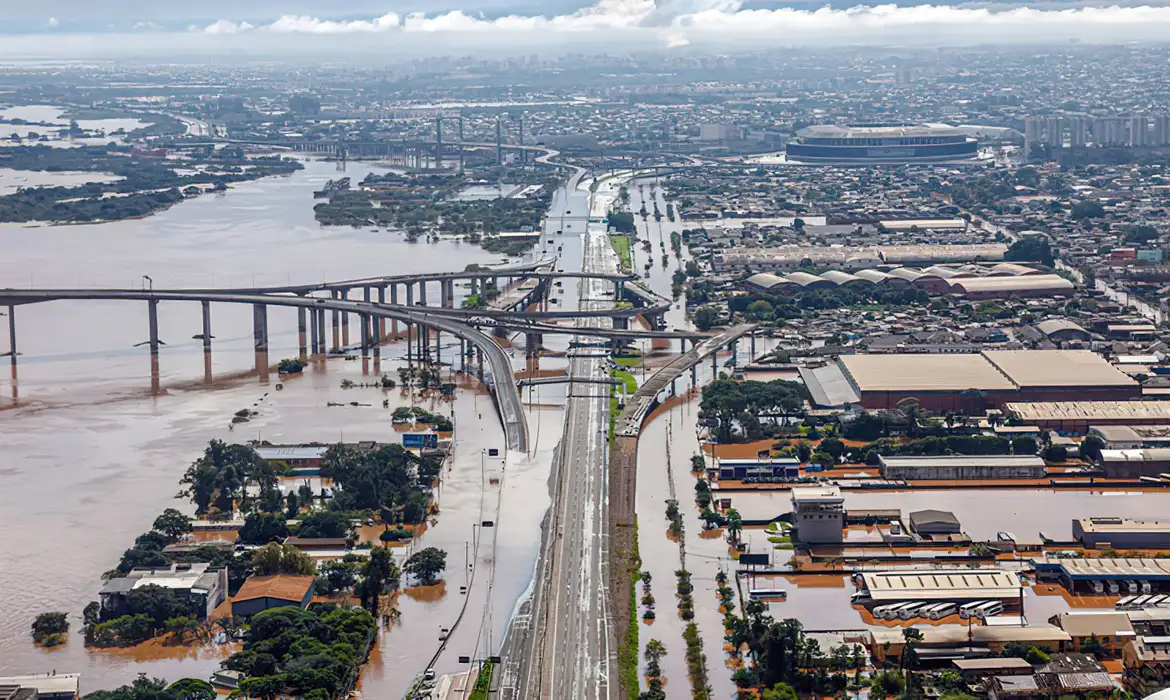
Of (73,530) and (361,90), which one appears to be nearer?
(73,530)

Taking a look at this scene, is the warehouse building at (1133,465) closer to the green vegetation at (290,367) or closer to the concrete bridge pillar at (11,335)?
the green vegetation at (290,367)

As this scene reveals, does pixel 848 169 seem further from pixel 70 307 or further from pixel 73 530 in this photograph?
pixel 73 530

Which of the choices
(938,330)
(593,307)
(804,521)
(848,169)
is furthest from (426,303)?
(848,169)

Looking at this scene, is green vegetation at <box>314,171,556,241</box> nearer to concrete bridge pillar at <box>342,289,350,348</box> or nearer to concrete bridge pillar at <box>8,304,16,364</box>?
concrete bridge pillar at <box>342,289,350,348</box>

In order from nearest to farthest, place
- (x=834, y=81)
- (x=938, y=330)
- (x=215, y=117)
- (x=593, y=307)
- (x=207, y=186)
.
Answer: (x=938, y=330)
(x=593, y=307)
(x=207, y=186)
(x=215, y=117)
(x=834, y=81)

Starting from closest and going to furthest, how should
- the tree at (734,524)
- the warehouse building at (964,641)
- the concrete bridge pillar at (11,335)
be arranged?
the warehouse building at (964,641)
the tree at (734,524)
the concrete bridge pillar at (11,335)

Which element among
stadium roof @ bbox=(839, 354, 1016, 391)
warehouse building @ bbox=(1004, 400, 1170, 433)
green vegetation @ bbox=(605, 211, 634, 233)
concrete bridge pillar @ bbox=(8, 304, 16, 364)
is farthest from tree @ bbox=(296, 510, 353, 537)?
green vegetation @ bbox=(605, 211, 634, 233)

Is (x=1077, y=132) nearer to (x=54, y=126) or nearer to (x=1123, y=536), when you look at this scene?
(x=1123, y=536)

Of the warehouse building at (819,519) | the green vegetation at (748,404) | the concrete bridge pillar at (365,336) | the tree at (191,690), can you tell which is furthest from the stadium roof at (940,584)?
the concrete bridge pillar at (365,336)
